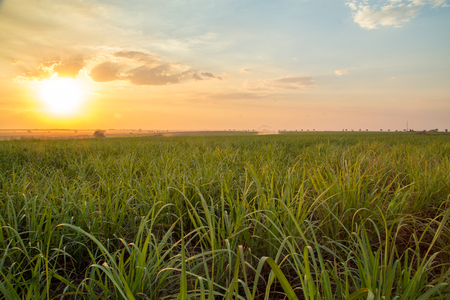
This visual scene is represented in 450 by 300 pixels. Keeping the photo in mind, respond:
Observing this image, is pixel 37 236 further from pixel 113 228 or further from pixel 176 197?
pixel 176 197

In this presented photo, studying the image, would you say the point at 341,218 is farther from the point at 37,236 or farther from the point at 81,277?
the point at 37,236

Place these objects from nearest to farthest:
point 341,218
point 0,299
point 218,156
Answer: point 0,299 < point 341,218 < point 218,156

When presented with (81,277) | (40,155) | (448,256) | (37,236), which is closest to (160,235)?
(81,277)

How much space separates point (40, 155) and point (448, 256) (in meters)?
7.58

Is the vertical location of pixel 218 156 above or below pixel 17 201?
above

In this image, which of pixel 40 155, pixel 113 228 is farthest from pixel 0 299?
pixel 40 155

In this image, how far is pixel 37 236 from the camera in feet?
5.42

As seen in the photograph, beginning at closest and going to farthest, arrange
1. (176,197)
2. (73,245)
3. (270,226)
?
1. (270,226)
2. (73,245)
3. (176,197)

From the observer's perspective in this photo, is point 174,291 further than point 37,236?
No

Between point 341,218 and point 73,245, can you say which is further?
point 341,218

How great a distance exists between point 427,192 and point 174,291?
248 cm

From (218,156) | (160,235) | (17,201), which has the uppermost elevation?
(218,156)

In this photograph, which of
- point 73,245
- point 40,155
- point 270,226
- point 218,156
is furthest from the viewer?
point 40,155

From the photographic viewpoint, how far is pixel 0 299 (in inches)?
49.9
